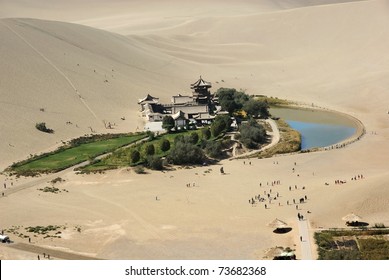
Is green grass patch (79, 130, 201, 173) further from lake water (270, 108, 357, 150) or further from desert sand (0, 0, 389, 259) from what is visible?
lake water (270, 108, 357, 150)

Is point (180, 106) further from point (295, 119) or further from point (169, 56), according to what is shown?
point (169, 56)

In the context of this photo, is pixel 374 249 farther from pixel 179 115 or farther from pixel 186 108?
pixel 186 108

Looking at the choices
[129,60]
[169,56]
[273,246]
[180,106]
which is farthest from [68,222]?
[169,56]

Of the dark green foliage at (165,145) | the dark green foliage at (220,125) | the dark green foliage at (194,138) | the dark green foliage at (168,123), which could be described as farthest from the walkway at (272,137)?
the dark green foliage at (168,123)

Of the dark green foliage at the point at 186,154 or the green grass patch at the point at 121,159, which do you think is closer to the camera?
the green grass patch at the point at 121,159

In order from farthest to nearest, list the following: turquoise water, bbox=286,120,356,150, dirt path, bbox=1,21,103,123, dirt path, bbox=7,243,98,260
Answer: dirt path, bbox=1,21,103,123, turquoise water, bbox=286,120,356,150, dirt path, bbox=7,243,98,260

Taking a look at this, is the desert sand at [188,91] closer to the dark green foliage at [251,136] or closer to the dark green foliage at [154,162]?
the dark green foliage at [154,162]

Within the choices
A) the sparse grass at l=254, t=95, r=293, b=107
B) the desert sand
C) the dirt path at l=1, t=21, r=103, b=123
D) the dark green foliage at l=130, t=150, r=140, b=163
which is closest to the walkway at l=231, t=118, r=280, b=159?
the desert sand
